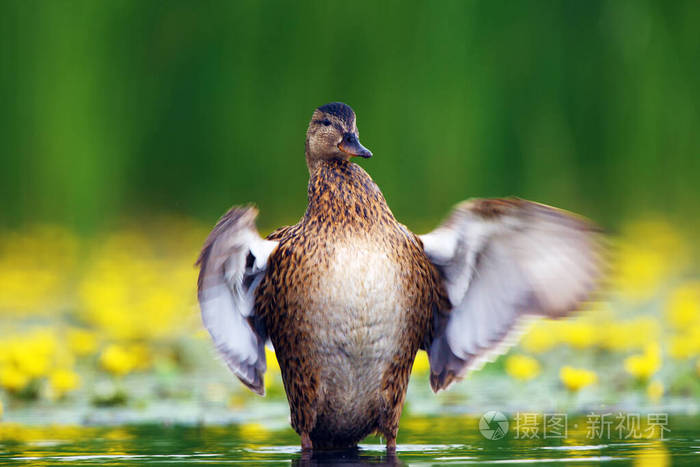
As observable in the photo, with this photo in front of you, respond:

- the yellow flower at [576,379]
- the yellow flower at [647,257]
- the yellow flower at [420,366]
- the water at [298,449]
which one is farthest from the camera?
the yellow flower at [647,257]

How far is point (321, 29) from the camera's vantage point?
39.9 feet

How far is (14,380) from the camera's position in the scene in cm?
671

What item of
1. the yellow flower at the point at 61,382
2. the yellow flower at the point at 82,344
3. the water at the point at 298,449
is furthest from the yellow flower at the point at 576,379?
the yellow flower at the point at 82,344

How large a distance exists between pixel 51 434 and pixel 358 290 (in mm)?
1649

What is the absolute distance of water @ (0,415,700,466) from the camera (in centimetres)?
472

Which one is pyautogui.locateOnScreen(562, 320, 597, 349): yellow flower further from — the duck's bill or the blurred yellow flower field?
the duck's bill

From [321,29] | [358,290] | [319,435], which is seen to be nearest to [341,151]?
[358,290]

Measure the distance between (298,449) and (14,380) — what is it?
211 cm

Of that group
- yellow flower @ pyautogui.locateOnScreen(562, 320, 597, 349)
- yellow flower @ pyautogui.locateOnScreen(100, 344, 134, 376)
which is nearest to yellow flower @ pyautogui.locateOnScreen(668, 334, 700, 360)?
yellow flower @ pyautogui.locateOnScreen(562, 320, 597, 349)

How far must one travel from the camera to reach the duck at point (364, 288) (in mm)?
5031

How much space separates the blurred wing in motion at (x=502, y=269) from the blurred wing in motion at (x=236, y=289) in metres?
0.73

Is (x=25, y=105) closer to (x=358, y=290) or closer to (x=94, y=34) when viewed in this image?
(x=94, y=34)

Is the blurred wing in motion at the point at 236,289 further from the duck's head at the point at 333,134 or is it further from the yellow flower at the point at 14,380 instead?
the yellow flower at the point at 14,380

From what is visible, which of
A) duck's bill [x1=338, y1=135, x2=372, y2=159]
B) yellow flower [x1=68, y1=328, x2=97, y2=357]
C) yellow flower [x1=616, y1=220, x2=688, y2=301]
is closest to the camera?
duck's bill [x1=338, y1=135, x2=372, y2=159]
